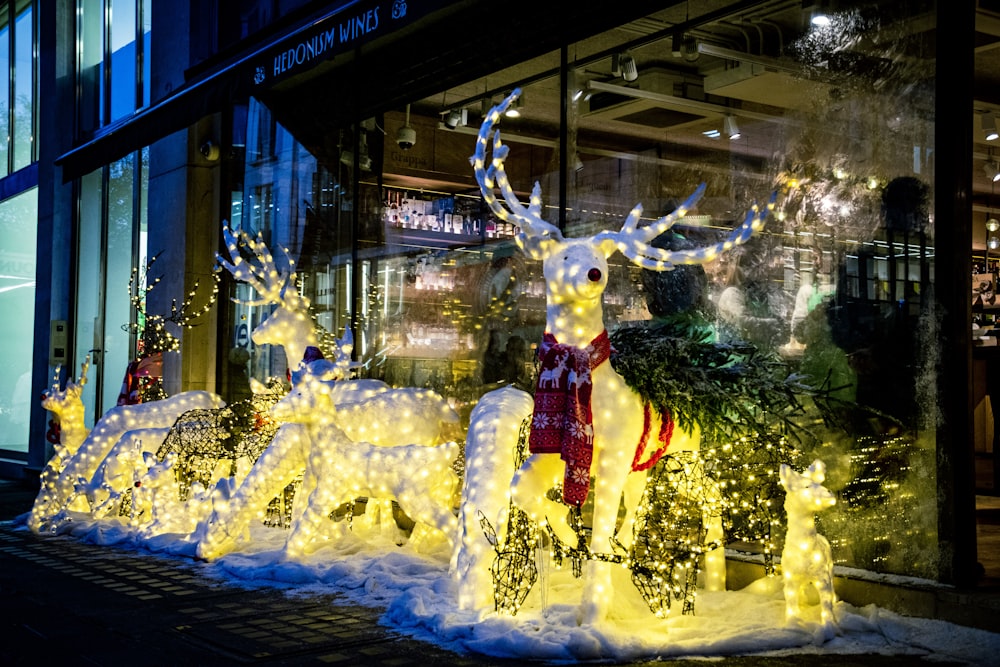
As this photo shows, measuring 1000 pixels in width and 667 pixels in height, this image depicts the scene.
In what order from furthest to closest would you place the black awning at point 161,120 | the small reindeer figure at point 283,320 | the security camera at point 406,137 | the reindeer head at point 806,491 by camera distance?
the black awning at point 161,120 → the security camera at point 406,137 → the small reindeer figure at point 283,320 → the reindeer head at point 806,491

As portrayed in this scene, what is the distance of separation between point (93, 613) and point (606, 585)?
2.82 m

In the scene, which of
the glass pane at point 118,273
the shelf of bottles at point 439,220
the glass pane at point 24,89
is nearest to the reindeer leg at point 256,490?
the shelf of bottles at point 439,220

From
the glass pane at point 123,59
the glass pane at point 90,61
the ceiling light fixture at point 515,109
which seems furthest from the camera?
the glass pane at point 90,61

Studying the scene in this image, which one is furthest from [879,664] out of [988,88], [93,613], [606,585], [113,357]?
[113,357]

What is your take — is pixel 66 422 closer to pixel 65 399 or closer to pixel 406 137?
pixel 65 399

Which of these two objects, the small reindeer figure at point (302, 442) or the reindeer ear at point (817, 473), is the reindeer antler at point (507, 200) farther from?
the small reindeer figure at point (302, 442)

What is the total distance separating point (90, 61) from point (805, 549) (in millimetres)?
13589

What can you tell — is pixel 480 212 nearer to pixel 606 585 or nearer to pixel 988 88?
pixel 606 585

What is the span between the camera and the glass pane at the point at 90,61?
15.4 metres

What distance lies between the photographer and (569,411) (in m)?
5.45

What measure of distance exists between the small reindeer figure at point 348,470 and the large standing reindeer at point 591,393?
119cm

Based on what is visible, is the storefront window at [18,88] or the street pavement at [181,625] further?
the storefront window at [18,88]

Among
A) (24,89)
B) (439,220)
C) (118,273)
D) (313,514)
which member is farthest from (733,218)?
(24,89)

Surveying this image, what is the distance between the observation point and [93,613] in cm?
601
